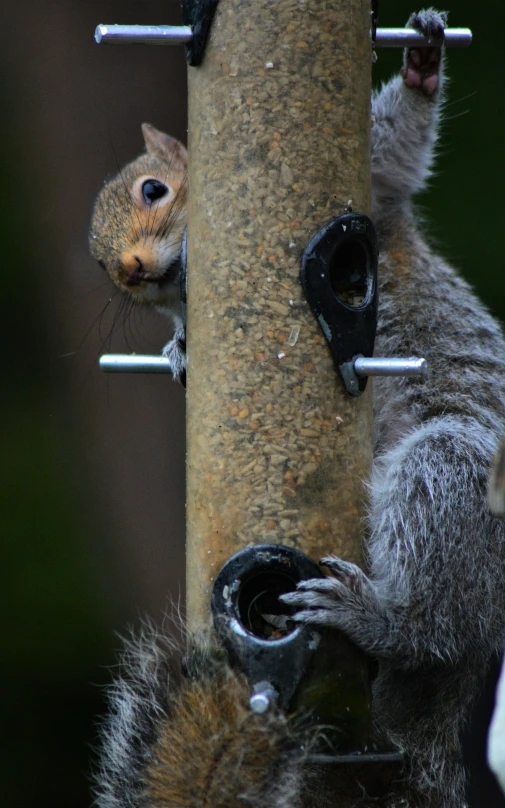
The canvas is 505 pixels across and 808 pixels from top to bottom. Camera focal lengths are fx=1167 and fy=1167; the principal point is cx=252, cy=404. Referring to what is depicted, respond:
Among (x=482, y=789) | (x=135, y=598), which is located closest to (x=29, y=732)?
(x=135, y=598)

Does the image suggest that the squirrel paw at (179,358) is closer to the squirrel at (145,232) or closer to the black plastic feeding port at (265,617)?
the squirrel at (145,232)

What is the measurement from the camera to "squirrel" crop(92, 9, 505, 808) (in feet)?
5.91

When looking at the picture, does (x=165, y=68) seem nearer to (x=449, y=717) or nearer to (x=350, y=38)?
(x=350, y=38)

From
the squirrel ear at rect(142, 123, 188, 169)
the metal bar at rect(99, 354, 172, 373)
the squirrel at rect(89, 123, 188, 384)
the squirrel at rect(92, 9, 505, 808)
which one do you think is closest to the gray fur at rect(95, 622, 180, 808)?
the squirrel at rect(92, 9, 505, 808)

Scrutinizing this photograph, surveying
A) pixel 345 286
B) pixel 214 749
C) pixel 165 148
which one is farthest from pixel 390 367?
pixel 165 148

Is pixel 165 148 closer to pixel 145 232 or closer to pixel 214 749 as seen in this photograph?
pixel 145 232

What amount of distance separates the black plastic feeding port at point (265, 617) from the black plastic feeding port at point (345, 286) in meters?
0.32

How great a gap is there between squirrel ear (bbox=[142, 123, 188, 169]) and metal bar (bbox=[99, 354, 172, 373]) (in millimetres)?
663

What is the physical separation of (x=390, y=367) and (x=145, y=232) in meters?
0.81

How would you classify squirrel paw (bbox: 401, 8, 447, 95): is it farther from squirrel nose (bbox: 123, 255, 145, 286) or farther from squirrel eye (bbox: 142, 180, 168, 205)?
squirrel nose (bbox: 123, 255, 145, 286)

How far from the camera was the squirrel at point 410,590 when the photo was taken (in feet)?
5.91

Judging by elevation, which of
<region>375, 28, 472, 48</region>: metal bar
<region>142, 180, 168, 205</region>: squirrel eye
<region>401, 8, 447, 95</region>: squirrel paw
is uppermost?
<region>375, 28, 472, 48</region>: metal bar

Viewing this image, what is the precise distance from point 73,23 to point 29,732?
7.60 feet

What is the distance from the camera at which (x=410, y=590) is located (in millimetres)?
2090
